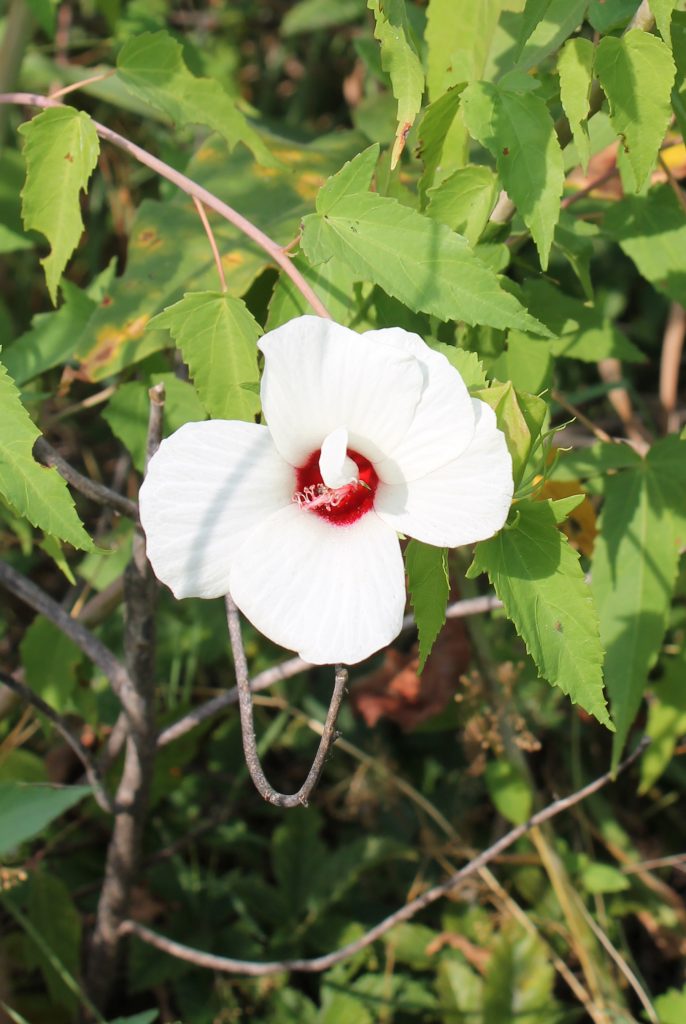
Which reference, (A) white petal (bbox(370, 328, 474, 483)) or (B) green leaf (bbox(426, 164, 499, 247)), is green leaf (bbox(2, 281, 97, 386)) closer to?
(B) green leaf (bbox(426, 164, 499, 247))

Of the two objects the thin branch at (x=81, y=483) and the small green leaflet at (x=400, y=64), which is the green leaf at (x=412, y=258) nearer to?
the small green leaflet at (x=400, y=64)

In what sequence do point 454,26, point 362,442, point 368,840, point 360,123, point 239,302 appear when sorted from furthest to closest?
point 360,123 < point 368,840 < point 454,26 < point 239,302 < point 362,442

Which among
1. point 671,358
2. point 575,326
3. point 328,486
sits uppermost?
point 328,486

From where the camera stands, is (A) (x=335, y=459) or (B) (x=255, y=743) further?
(B) (x=255, y=743)

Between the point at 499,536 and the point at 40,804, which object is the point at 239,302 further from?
the point at 40,804

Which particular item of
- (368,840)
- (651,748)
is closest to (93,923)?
(368,840)

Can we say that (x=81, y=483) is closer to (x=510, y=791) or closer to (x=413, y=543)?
(x=413, y=543)

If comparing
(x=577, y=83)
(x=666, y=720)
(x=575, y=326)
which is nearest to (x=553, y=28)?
(x=577, y=83)
